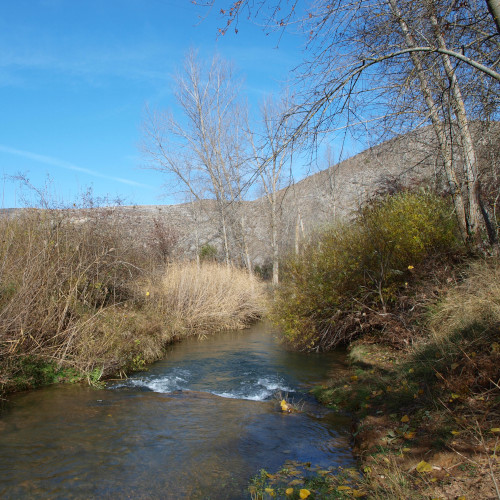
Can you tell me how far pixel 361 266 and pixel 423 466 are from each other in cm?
656

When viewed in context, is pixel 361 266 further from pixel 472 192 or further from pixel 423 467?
pixel 423 467

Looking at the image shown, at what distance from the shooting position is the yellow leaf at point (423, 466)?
3.36 metres

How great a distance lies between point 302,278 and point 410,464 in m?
7.43

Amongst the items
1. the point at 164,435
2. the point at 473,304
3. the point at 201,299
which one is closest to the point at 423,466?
the point at 473,304

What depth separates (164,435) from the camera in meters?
5.86

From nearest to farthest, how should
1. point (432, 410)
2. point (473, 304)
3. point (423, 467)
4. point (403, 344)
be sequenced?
point (423, 467) < point (432, 410) < point (473, 304) < point (403, 344)

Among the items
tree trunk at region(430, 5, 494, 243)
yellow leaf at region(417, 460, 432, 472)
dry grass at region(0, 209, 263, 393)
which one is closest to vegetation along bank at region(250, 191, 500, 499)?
yellow leaf at region(417, 460, 432, 472)

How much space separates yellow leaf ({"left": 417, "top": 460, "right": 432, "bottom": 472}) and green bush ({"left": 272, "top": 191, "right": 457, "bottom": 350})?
5.63 meters

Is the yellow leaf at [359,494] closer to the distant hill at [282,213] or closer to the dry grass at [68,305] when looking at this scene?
the dry grass at [68,305]

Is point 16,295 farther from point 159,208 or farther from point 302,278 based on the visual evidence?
point 159,208

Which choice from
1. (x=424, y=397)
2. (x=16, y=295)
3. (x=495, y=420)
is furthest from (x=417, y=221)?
(x=16, y=295)

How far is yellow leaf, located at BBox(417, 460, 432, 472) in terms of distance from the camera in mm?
3356

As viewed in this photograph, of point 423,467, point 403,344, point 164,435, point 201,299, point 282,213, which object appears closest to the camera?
point 423,467

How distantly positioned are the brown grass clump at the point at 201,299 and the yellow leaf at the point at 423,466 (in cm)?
989
